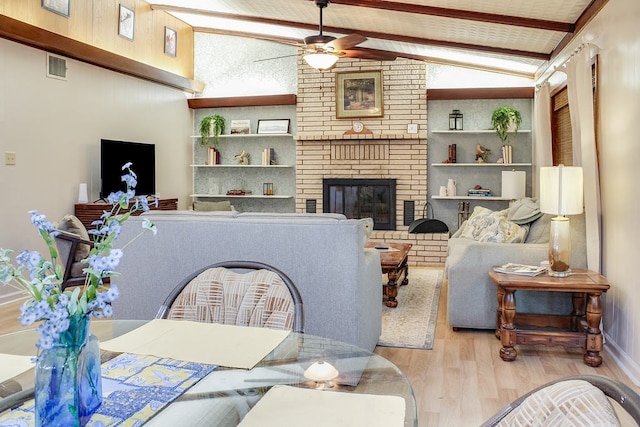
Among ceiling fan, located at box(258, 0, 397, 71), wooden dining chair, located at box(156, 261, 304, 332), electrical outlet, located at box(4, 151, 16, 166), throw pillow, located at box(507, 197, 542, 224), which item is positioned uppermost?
ceiling fan, located at box(258, 0, 397, 71)

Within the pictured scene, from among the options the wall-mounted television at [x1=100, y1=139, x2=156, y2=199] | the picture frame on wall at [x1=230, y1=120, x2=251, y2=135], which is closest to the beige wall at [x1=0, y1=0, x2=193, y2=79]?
the picture frame on wall at [x1=230, y1=120, x2=251, y2=135]

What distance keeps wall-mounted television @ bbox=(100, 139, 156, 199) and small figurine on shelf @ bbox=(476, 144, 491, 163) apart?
4.37m

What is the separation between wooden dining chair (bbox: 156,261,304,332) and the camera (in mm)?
1880

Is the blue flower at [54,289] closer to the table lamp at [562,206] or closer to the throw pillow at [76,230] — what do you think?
the table lamp at [562,206]

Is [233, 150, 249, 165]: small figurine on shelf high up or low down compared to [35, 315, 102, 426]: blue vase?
up

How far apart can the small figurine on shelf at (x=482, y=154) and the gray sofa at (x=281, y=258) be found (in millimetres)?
4493

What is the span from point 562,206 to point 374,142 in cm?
436

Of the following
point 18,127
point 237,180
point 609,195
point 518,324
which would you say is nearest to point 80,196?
point 18,127

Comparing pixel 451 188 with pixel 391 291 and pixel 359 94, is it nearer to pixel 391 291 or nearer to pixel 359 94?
pixel 359 94

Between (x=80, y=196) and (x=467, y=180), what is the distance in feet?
16.4

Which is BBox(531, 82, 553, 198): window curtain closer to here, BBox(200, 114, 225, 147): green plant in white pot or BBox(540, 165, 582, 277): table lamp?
BBox(540, 165, 582, 277): table lamp

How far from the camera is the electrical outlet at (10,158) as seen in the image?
5090 millimetres

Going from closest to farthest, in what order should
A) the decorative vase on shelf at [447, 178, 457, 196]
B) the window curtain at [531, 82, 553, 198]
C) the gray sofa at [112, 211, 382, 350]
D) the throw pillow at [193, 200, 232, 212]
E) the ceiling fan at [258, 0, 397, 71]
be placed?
the gray sofa at [112, 211, 382, 350] < the ceiling fan at [258, 0, 397, 71] < the window curtain at [531, 82, 553, 198] < the decorative vase on shelf at [447, 178, 457, 196] < the throw pillow at [193, 200, 232, 212]

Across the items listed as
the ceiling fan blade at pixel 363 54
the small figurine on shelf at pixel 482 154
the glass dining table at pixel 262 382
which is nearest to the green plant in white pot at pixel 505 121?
the small figurine on shelf at pixel 482 154
